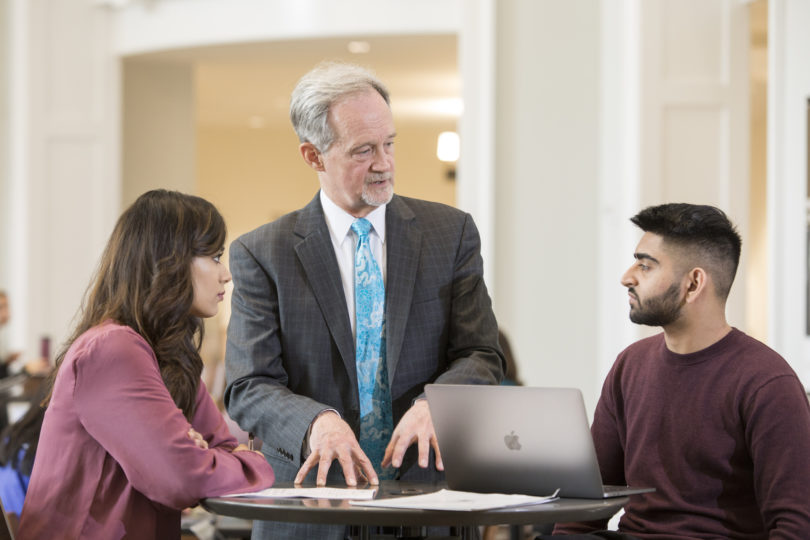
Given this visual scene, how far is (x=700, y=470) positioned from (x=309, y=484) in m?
0.74

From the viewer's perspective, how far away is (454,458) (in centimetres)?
194

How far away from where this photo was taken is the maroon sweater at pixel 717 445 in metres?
2.00

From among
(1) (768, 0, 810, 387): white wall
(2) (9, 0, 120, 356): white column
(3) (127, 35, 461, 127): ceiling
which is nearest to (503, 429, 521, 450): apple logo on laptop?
(1) (768, 0, 810, 387): white wall

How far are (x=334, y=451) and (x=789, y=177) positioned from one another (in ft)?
11.0

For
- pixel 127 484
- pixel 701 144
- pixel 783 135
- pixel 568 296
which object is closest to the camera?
pixel 127 484

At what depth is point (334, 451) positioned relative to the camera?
6.42ft

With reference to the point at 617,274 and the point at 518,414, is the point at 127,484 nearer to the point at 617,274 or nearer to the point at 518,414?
the point at 518,414

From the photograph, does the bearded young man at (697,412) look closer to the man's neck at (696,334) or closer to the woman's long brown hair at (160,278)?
the man's neck at (696,334)

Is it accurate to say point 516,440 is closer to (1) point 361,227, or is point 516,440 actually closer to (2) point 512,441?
(2) point 512,441

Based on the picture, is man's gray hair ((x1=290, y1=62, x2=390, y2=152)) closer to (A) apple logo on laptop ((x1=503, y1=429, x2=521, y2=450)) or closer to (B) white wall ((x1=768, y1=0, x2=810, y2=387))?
(A) apple logo on laptop ((x1=503, y1=429, x2=521, y2=450))

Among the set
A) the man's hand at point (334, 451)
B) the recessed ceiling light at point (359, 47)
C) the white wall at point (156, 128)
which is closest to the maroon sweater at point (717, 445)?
the man's hand at point (334, 451)

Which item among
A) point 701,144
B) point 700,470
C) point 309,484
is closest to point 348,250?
point 309,484

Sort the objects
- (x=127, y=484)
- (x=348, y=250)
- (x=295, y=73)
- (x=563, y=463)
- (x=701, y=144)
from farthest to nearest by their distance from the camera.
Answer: (x=295, y=73), (x=701, y=144), (x=348, y=250), (x=127, y=484), (x=563, y=463)

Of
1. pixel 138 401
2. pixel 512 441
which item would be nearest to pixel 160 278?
pixel 138 401
